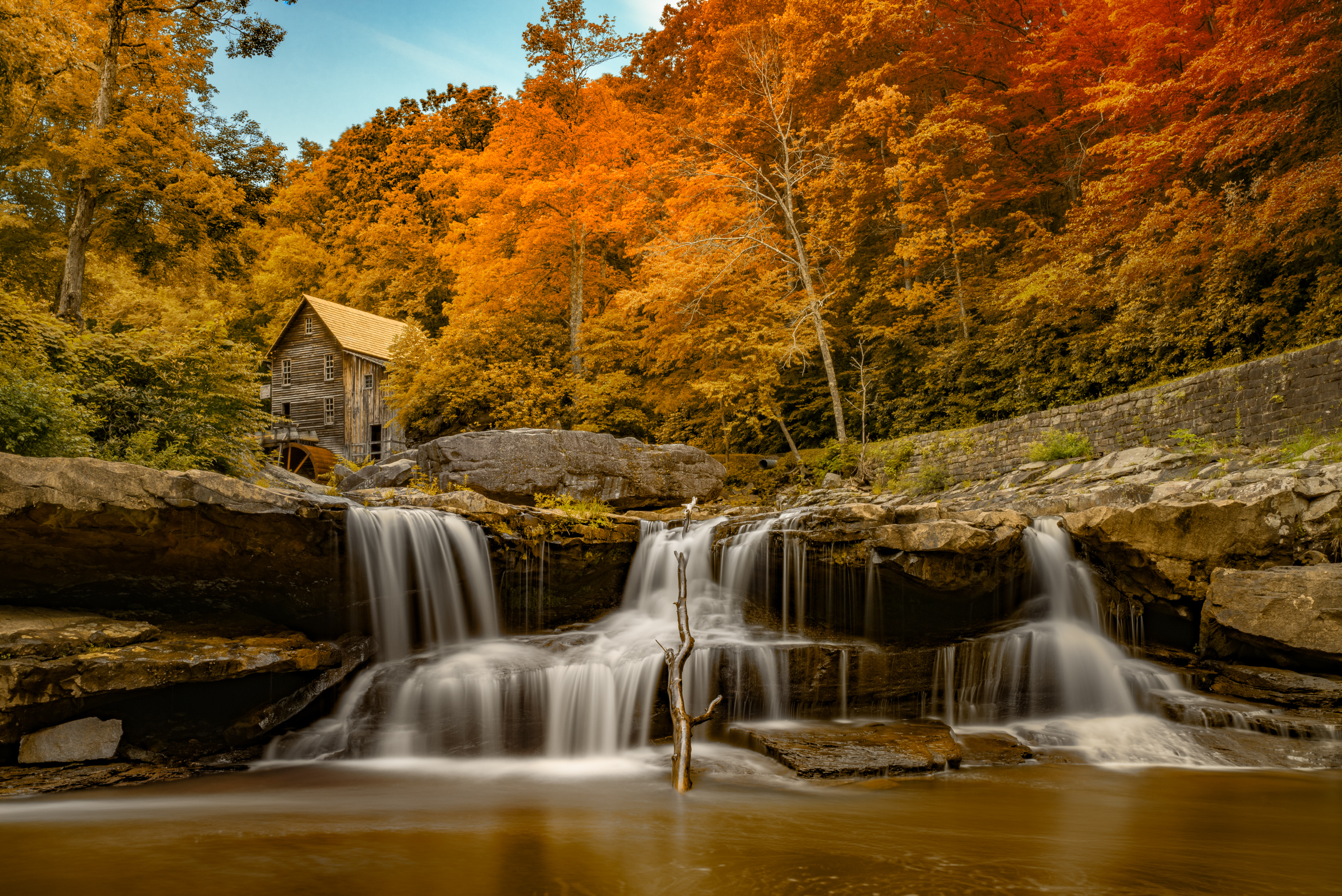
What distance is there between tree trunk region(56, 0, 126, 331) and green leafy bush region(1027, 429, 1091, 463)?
20093 mm

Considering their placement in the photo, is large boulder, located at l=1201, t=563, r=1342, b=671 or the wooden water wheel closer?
large boulder, located at l=1201, t=563, r=1342, b=671

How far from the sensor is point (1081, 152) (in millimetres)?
18109

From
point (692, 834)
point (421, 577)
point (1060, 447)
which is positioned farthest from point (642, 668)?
point (1060, 447)

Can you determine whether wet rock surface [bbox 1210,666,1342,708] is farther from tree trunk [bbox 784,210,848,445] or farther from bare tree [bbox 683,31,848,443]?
bare tree [bbox 683,31,848,443]

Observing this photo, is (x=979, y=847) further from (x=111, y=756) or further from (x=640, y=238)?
(x=640, y=238)

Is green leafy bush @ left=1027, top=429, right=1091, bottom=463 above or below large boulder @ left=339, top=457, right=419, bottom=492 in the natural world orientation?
above

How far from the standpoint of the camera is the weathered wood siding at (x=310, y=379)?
29297 millimetres

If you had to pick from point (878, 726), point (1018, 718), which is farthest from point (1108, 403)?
point (878, 726)

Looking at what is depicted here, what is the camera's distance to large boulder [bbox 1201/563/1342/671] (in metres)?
7.11

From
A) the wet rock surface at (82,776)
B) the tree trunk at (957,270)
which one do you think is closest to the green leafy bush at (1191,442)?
the tree trunk at (957,270)

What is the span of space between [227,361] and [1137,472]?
1393 centimetres

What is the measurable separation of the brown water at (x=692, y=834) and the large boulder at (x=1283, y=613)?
Result: 5.70ft

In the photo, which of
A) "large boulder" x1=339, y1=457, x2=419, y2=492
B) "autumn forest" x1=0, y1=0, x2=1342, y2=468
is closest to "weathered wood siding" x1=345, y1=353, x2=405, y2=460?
"autumn forest" x1=0, y1=0, x2=1342, y2=468

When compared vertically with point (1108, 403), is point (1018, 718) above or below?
below
